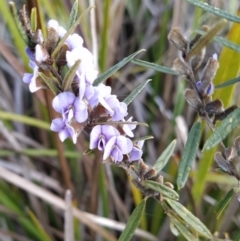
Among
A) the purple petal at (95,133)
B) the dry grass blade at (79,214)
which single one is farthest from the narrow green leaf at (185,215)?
the dry grass blade at (79,214)

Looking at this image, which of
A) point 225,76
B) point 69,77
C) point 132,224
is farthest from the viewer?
point 225,76

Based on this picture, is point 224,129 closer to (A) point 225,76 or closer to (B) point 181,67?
(B) point 181,67

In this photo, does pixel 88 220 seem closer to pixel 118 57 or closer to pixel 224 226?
pixel 224 226

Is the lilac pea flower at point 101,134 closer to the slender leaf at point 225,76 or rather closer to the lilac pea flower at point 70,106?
the lilac pea flower at point 70,106

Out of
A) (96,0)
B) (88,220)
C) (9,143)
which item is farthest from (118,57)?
(88,220)

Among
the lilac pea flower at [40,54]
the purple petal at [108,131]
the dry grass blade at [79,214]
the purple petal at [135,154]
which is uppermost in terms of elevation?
the lilac pea flower at [40,54]

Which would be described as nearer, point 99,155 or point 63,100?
point 63,100

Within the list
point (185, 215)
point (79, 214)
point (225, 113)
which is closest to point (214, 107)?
point (225, 113)
